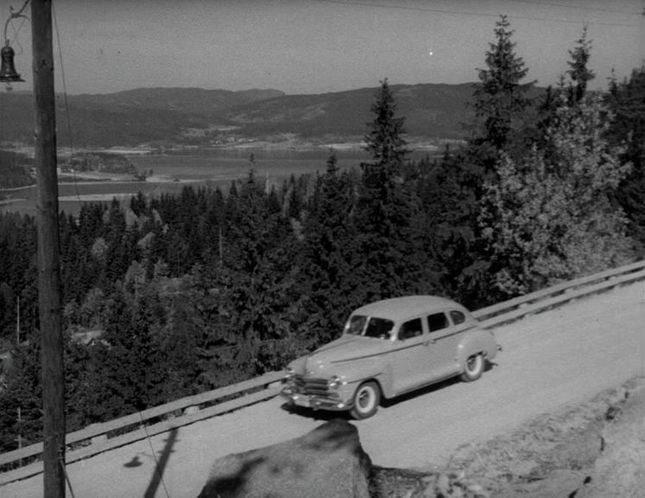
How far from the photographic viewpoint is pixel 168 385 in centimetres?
5706

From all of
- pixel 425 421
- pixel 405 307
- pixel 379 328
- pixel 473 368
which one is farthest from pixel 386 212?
pixel 425 421

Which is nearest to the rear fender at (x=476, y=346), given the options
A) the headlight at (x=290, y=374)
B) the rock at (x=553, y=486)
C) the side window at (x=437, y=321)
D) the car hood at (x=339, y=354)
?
the side window at (x=437, y=321)

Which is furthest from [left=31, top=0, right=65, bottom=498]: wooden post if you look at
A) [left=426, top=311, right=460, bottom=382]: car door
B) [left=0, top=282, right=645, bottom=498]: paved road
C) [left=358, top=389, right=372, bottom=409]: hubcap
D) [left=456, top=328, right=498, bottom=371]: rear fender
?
[left=456, top=328, right=498, bottom=371]: rear fender

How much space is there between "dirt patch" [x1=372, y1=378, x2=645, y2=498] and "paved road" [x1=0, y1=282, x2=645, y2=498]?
2.93 feet

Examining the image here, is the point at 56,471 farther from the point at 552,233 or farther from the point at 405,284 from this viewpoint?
the point at 405,284

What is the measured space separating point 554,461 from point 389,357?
374 centimetres

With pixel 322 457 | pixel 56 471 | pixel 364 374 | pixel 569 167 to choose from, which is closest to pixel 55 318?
pixel 56 471

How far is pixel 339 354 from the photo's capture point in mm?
12422

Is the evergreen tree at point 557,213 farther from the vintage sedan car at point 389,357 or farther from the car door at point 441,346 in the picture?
the car door at point 441,346

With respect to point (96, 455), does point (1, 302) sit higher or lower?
lower

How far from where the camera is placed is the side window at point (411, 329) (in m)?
12.9

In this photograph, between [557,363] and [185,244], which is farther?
[185,244]

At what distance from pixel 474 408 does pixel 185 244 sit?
561 ft

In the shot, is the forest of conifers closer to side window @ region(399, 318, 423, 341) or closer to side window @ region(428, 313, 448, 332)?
side window @ region(428, 313, 448, 332)
